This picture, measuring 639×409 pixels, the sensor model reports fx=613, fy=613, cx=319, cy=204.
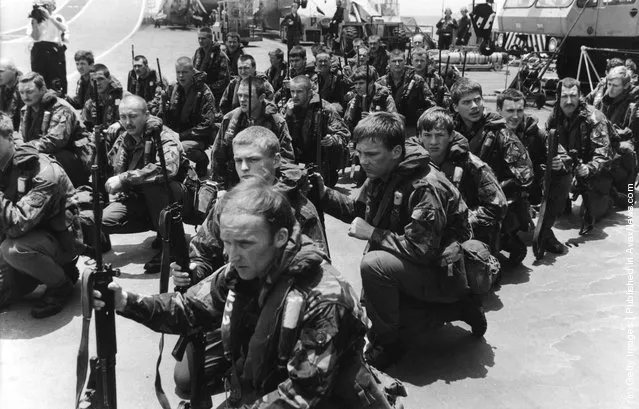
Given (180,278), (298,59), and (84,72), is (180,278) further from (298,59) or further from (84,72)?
(298,59)

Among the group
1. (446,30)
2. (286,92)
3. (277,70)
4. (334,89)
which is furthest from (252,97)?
(446,30)

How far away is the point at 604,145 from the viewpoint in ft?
22.0

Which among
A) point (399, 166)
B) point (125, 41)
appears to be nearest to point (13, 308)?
point (399, 166)

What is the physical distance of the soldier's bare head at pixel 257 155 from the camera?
390 cm

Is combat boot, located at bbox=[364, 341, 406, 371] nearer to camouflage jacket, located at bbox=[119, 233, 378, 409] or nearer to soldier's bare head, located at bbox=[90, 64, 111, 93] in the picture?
camouflage jacket, located at bbox=[119, 233, 378, 409]

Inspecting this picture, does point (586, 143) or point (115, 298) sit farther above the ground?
point (586, 143)

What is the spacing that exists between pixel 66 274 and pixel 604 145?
220 inches

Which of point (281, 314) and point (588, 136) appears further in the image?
point (588, 136)

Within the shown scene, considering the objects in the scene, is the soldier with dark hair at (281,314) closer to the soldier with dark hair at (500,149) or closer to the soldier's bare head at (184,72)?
the soldier with dark hair at (500,149)

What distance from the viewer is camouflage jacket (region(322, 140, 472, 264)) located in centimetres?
378

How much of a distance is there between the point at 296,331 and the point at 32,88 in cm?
569

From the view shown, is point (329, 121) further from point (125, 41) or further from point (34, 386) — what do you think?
point (125, 41)

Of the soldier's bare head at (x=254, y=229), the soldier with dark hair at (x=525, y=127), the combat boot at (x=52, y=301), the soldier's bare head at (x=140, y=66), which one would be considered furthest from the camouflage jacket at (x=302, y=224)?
the soldier's bare head at (x=140, y=66)

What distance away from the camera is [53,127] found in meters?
6.86
